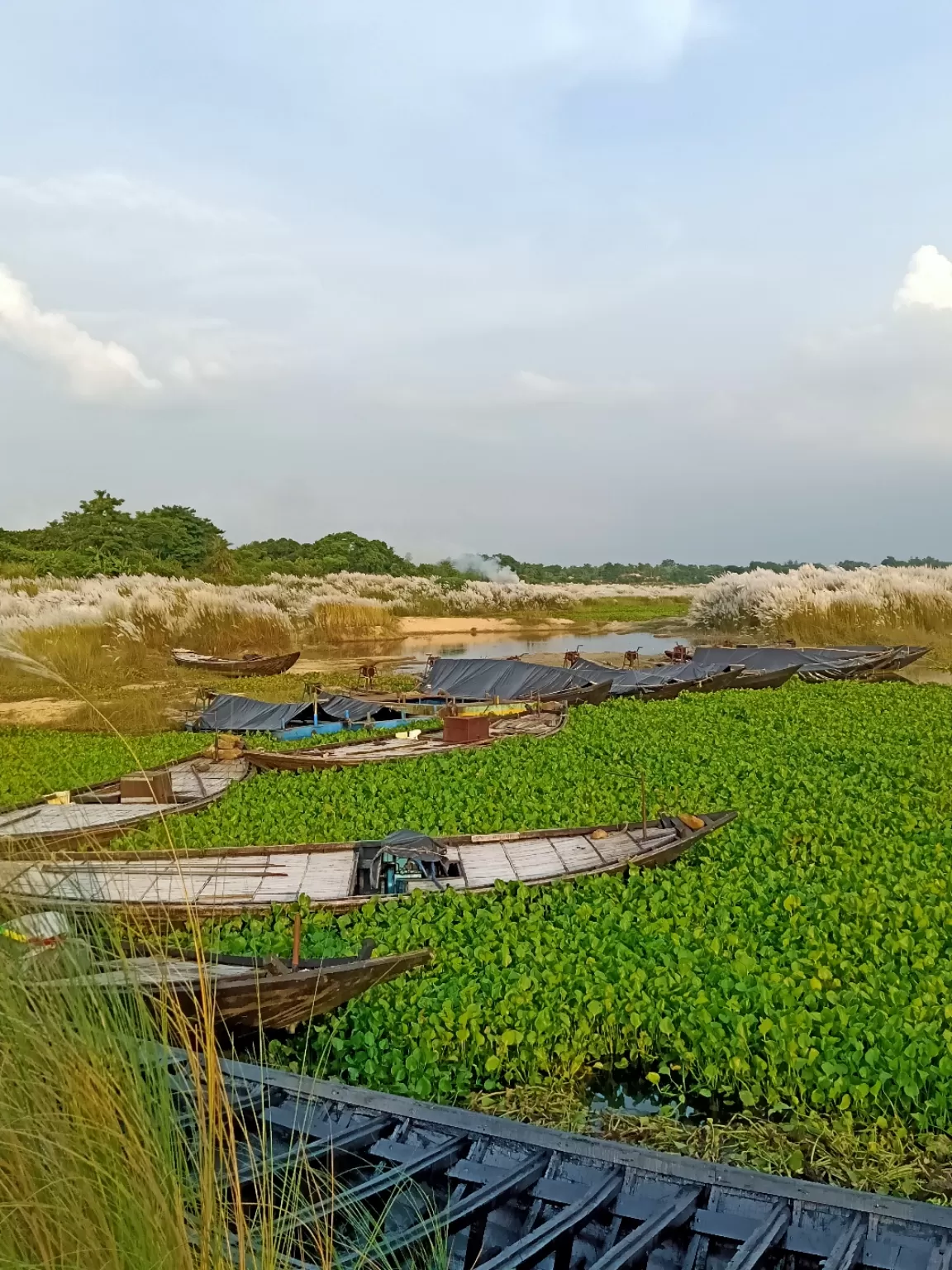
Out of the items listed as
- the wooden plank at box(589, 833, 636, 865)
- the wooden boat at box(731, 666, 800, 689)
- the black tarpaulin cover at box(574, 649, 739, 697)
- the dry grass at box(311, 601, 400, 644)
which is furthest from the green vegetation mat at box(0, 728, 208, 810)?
the dry grass at box(311, 601, 400, 644)

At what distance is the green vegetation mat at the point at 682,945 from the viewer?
4879mm

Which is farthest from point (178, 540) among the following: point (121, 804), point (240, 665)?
point (121, 804)

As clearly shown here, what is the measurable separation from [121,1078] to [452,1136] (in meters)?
1.68

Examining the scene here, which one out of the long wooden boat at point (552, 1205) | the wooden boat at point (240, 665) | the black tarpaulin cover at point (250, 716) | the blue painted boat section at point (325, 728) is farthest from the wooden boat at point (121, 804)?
the wooden boat at point (240, 665)

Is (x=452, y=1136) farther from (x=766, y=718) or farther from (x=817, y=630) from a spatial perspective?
(x=817, y=630)

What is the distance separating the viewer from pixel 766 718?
14.4m

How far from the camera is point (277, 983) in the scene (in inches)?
182

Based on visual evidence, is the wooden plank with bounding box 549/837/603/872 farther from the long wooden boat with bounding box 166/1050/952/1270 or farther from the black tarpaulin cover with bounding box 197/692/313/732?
the black tarpaulin cover with bounding box 197/692/313/732

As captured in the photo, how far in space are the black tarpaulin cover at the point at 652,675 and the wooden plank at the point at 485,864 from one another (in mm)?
9164

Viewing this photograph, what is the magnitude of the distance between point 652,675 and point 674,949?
12.9 meters

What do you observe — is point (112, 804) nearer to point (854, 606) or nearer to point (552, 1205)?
point (552, 1205)

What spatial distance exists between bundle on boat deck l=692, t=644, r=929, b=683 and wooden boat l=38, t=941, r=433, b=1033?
50.9 ft

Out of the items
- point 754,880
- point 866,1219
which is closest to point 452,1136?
point 866,1219

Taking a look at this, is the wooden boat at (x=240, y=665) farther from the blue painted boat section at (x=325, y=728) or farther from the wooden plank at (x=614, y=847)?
the wooden plank at (x=614, y=847)
